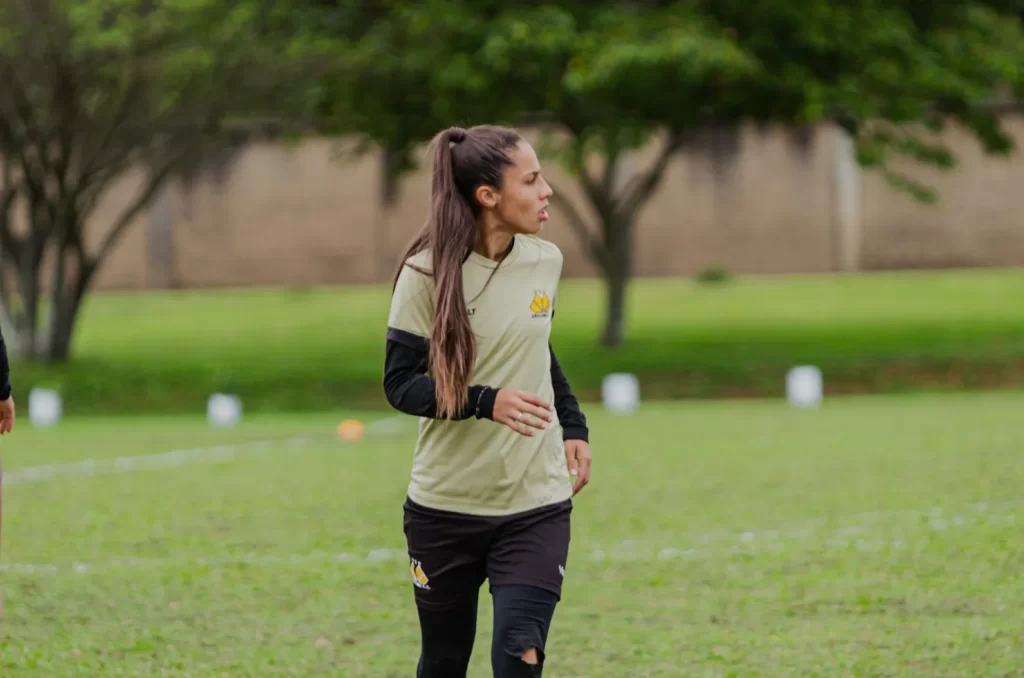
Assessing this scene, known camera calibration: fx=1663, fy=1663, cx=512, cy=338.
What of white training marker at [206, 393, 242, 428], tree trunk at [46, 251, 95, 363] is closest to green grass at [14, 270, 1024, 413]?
tree trunk at [46, 251, 95, 363]

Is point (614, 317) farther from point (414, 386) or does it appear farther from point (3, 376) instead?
point (414, 386)

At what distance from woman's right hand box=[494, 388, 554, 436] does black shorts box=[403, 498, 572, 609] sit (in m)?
0.31

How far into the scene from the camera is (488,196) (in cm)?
435

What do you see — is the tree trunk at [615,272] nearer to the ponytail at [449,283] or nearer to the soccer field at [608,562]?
the soccer field at [608,562]

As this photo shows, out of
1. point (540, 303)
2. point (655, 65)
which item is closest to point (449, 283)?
point (540, 303)

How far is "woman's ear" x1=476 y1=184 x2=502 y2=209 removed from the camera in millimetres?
4344

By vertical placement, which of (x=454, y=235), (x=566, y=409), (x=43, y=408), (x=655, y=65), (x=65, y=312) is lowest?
(x=43, y=408)

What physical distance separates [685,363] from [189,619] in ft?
60.6

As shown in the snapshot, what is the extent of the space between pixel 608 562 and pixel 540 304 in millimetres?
4363

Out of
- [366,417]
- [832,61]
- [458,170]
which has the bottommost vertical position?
[366,417]

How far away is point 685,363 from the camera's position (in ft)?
82.7

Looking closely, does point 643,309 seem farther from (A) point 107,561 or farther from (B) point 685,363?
(A) point 107,561

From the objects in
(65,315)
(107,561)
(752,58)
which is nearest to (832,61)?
(752,58)

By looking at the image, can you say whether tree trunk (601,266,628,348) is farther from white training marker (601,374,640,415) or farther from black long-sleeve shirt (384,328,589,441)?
black long-sleeve shirt (384,328,589,441)
